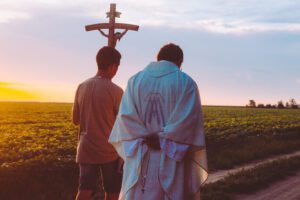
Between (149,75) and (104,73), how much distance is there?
93cm

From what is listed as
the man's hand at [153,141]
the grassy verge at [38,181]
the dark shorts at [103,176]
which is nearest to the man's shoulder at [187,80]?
the man's hand at [153,141]

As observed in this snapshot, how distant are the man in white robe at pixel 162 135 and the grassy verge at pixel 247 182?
13.5 ft

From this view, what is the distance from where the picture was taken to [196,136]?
11.8 feet

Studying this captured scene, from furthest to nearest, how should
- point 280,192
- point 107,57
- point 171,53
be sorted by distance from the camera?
1. point 280,192
2. point 107,57
3. point 171,53

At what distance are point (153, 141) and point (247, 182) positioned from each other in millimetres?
5924

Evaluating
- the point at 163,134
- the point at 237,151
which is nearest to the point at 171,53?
the point at 163,134

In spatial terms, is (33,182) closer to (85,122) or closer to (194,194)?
(85,122)

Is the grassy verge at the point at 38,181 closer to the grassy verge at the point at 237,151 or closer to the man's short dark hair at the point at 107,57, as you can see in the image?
the man's short dark hair at the point at 107,57

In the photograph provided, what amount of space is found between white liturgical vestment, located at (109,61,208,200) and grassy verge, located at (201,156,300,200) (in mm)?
4128

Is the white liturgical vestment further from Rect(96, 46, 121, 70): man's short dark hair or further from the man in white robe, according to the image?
Rect(96, 46, 121, 70): man's short dark hair

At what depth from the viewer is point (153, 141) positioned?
3.56 meters

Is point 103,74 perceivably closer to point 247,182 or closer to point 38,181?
point 38,181

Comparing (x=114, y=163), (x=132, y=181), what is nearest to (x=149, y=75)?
(x=132, y=181)

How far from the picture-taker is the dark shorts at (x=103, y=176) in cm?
434
